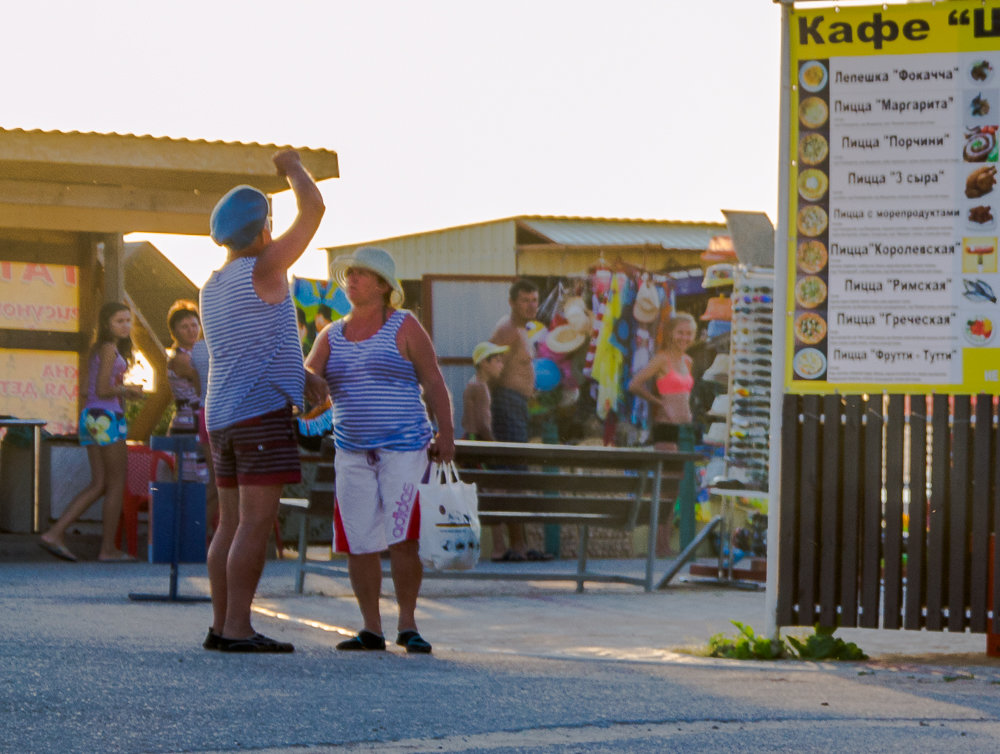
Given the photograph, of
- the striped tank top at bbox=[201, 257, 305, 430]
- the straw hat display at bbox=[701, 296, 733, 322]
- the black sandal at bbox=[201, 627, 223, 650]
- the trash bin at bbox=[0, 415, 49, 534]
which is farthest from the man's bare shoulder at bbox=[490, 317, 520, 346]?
the black sandal at bbox=[201, 627, 223, 650]

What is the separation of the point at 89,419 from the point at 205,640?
20.5 feet

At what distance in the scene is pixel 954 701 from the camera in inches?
235

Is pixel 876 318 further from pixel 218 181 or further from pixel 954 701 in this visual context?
pixel 218 181

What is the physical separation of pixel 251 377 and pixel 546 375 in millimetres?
9386

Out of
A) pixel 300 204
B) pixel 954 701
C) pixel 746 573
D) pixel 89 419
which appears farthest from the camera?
pixel 89 419

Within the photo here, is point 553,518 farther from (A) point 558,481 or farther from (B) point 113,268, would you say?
(B) point 113,268

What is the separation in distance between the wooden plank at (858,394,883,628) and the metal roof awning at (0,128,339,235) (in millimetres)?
7231

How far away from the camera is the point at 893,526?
7.34m

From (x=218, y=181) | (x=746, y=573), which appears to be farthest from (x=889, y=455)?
(x=218, y=181)

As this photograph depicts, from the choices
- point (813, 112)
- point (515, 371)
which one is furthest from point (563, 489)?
point (813, 112)

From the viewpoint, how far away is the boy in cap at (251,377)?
6.76 m

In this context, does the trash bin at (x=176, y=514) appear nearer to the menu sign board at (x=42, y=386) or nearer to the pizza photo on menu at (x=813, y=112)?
the pizza photo on menu at (x=813, y=112)

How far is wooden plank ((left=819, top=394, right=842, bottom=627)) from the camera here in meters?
7.36

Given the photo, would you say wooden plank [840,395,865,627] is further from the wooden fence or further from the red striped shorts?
the red striped shorts
